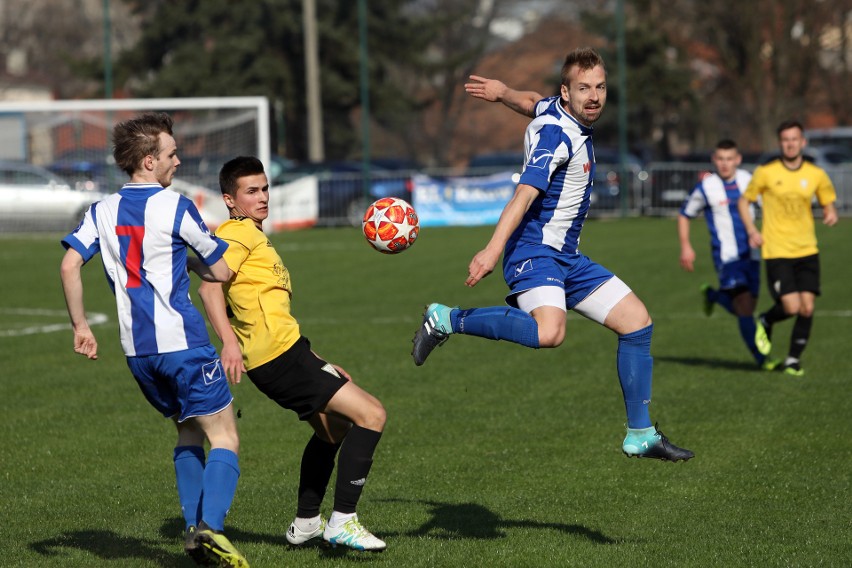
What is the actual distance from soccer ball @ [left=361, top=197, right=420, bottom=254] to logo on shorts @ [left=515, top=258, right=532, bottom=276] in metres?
0.52

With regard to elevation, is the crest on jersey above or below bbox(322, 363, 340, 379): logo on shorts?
above

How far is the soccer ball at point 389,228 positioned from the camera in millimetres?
6012

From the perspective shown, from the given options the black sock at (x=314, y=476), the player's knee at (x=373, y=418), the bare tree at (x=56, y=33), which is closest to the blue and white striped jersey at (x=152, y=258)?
the player's knee at (x=373, y=418)

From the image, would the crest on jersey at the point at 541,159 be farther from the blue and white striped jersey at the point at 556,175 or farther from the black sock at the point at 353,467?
the black sock at the point at 353,467

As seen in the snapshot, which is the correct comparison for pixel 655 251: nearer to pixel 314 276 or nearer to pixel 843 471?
pixel 314 276

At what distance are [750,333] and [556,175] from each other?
18.8 ft

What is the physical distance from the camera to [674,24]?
46125mm

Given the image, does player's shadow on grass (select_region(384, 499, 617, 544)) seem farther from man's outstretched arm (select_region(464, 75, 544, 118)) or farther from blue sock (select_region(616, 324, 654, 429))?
man's outstretched arm (select_region(464, 75, 544, 118))

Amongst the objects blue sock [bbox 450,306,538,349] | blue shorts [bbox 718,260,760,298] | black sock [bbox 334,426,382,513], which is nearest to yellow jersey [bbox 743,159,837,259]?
blue shorts [bbox 718,260,760,298]

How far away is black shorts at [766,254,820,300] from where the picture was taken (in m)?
10.9

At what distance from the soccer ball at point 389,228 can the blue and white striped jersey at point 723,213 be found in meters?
5.83

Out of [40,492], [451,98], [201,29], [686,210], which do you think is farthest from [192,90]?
[40,492]

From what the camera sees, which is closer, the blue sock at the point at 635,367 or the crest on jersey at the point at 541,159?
the crest on jersey at the point at 541,159

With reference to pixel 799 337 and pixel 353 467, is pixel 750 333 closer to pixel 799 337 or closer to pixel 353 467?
pixel 799 337
